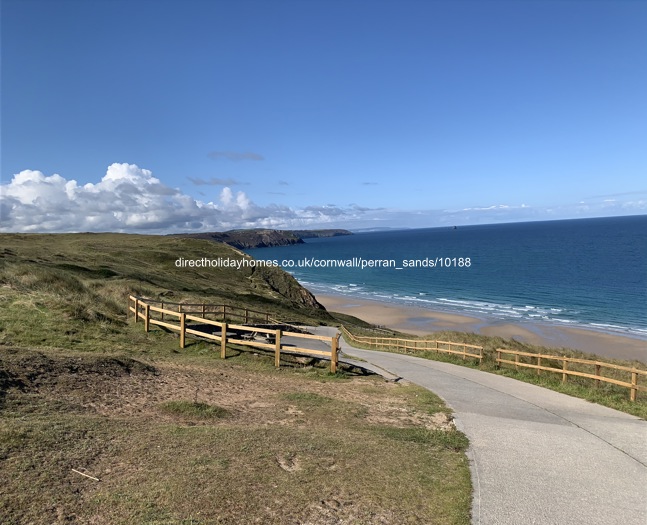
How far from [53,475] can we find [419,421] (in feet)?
22.8

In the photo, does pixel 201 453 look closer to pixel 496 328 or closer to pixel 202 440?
pixel 202 440

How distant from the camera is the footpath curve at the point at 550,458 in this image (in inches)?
218

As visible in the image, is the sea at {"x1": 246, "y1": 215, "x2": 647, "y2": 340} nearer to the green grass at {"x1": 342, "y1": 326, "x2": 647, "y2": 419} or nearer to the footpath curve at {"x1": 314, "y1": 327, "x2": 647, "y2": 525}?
the green grass at {"x1": 342, "y1": 326, "x2": 647, "y2": 419}

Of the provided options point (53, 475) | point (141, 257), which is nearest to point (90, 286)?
point (53, 475)

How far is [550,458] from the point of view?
24.0ft

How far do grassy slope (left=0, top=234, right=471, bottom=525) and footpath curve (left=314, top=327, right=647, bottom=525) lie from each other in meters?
0.45

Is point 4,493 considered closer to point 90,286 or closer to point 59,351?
point 59,351

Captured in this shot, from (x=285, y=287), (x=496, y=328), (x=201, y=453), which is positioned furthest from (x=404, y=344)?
(x=285, y=287)

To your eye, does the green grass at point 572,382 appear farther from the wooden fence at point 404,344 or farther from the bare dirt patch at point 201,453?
the bare dirt patch at point 201,453

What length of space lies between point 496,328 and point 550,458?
4034 centimetres

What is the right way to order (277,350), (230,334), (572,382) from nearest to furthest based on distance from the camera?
1. (277,350)
2. (572,382)
3. (230,334)

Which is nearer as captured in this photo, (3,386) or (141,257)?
(3,386)

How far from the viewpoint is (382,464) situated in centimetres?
663

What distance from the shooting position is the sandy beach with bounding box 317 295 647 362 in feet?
118
